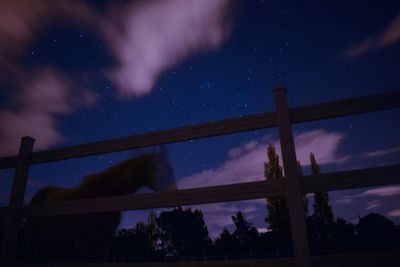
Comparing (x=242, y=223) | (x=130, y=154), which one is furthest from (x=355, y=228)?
(x=130, y=154)

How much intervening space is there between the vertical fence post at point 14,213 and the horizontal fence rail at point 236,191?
665mm

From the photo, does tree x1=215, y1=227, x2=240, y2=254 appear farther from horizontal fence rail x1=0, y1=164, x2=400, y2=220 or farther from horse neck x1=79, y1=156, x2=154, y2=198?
horizontal fence rail x1=0, y1=164, x2=400, y2=220

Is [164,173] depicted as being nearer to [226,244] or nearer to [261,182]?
[261,182]

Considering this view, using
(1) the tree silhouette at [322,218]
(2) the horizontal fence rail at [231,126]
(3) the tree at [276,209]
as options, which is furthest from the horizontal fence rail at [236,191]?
(1) the tree silhouette at [322,218]

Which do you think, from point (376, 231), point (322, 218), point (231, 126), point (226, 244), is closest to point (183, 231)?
point (226, 244)

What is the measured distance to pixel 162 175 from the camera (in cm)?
429

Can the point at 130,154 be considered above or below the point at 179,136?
above

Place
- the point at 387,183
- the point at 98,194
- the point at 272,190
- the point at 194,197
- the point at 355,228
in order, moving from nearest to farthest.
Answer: the point at 387,183, the point at 272,190, the point at 194,197, the point at 98,194, the point at 355,228

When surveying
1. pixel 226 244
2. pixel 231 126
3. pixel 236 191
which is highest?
pixel 231 126

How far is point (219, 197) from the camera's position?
2.55 metres

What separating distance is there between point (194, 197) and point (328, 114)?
4.76 ft

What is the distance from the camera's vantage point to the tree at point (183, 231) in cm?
2341

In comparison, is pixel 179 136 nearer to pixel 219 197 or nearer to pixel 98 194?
pixel 219 197

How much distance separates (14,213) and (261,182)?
9.93 feet
